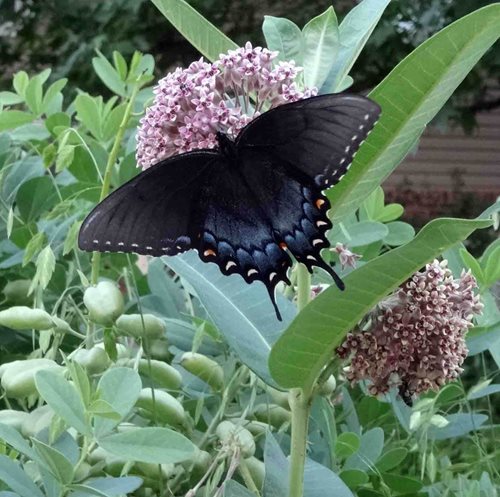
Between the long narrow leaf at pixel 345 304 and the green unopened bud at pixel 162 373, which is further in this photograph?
the green unopened bud at pixel 162 373

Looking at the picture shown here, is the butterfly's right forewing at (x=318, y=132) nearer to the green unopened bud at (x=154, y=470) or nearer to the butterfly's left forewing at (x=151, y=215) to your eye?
the butterfly's left forewing at (x=151, y=215)

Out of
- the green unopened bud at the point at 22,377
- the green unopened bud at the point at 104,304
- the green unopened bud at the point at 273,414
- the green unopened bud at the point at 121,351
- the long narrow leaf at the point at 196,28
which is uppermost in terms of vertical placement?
the long narrow leaf at the point at 196,28

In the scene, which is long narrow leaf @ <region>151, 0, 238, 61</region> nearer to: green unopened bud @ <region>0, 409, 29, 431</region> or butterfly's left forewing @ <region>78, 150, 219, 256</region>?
butterfly's left forewing @ <region>78, 150, 219, 256</region>

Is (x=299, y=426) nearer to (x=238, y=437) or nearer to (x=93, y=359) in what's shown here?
(x=238, y=437)

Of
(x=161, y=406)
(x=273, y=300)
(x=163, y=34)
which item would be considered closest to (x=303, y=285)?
(x=273, y=300)

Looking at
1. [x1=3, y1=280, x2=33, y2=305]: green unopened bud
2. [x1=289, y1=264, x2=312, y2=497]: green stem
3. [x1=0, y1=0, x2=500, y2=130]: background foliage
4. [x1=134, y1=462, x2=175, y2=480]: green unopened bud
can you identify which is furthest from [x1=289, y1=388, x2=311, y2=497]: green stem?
[x1=0, y1=0, x2=500, y2=130]: background foliage

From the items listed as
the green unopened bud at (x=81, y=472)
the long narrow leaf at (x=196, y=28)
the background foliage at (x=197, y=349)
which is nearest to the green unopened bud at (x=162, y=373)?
the background foliage at (x=197, y=349)
